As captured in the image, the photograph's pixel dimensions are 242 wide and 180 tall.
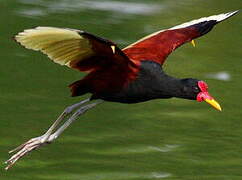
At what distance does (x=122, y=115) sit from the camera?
11.6 meters

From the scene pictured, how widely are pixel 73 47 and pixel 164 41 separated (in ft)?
3.97

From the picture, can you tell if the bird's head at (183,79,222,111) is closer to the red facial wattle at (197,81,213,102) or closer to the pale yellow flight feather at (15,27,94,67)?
the red facial wattle at (197,81,213,102)

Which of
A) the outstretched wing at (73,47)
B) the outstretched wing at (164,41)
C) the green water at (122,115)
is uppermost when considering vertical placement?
the outstretched wing at (73,47)

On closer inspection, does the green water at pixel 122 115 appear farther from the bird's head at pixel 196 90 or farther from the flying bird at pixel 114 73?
the bird's head at pixel 196 90

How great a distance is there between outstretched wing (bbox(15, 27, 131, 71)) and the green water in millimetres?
2248

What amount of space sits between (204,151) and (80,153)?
117 centimetres

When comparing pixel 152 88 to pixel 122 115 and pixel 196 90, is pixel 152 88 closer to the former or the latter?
pixel 196 90

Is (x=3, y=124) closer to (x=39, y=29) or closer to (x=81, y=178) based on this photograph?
(x=81, y=178)

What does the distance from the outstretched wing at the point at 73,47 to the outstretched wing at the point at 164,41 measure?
0.30 meters

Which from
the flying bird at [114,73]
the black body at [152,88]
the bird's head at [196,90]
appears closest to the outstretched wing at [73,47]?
the flying bird at [114,73]

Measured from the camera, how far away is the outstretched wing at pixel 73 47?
7.56 meters

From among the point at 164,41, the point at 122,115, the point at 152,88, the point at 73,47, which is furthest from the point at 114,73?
the point at 122,115

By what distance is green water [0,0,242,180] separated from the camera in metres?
10.6

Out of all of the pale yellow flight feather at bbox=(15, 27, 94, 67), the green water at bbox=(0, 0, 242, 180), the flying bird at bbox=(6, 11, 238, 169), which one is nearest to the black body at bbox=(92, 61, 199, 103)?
the flying bird at bbox=(6, 11, 238, 169)
